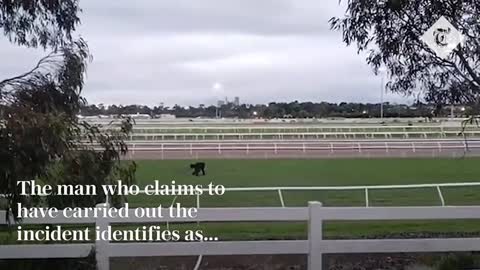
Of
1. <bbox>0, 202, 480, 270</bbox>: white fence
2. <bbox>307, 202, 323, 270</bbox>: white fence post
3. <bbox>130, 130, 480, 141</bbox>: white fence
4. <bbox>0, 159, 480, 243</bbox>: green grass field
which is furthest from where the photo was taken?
<bbox>130, 130, 480, 141</bbox>: white fence

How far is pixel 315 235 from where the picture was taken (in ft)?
24.9

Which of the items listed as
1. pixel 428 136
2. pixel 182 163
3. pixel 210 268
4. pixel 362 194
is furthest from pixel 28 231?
pixel 428 136

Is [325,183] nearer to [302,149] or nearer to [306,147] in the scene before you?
[302,149]

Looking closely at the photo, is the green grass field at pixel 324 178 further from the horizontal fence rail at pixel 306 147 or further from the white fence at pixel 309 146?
the white fence at pixel 309 146

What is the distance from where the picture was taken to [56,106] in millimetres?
5289

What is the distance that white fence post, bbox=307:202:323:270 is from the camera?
24.8 feet

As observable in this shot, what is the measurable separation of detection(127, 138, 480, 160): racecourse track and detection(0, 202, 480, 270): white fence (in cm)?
2592

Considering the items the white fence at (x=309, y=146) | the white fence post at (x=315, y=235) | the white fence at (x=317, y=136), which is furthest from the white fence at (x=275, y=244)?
the white fence at (x=317, y=136)

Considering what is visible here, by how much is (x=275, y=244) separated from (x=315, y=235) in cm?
47

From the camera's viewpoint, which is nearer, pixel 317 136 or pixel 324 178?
pixel 324 178

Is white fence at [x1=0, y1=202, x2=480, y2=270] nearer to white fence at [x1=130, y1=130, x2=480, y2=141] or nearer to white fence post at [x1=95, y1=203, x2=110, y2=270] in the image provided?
white fence post at [x1=95, y1=203, x2=110, y2=270]

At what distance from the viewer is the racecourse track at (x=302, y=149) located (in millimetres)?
35000

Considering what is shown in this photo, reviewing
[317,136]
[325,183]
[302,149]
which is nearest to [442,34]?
[325,183]

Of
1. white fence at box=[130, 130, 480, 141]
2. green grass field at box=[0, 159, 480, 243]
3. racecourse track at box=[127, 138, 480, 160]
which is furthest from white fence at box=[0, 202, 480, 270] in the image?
white fence at box=[130, 130, 480, 141]
